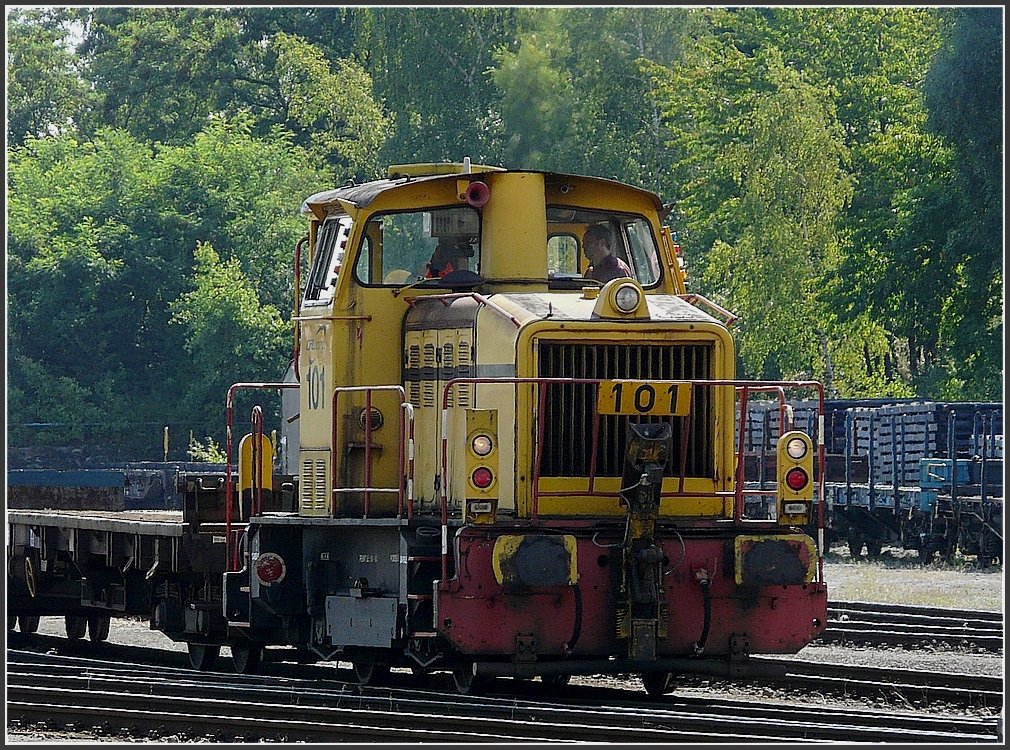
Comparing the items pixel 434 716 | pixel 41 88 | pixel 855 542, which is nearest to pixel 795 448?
pixel 434 716

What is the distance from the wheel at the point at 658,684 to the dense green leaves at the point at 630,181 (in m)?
24.3

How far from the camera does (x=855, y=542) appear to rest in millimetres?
30266

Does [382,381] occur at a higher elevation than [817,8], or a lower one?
lower

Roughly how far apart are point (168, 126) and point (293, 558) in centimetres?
4785

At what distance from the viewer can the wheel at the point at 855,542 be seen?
30003mm

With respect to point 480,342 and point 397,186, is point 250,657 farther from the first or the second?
point 397,186

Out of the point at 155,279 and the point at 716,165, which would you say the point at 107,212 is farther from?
the point at 716,165

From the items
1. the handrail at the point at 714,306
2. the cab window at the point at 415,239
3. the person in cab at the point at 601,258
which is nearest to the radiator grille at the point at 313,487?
the cab window at the point at 415,239

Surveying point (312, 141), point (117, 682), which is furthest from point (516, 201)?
point (312, 141)

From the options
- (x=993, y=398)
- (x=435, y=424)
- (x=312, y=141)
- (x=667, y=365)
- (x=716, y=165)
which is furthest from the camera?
(x=312, y=141)

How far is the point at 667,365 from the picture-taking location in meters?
11.7

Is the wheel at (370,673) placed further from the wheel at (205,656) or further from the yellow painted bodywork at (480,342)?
the wheel at (205,656)

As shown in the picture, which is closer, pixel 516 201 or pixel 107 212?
pixel 516 201

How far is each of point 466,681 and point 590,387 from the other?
210cm
